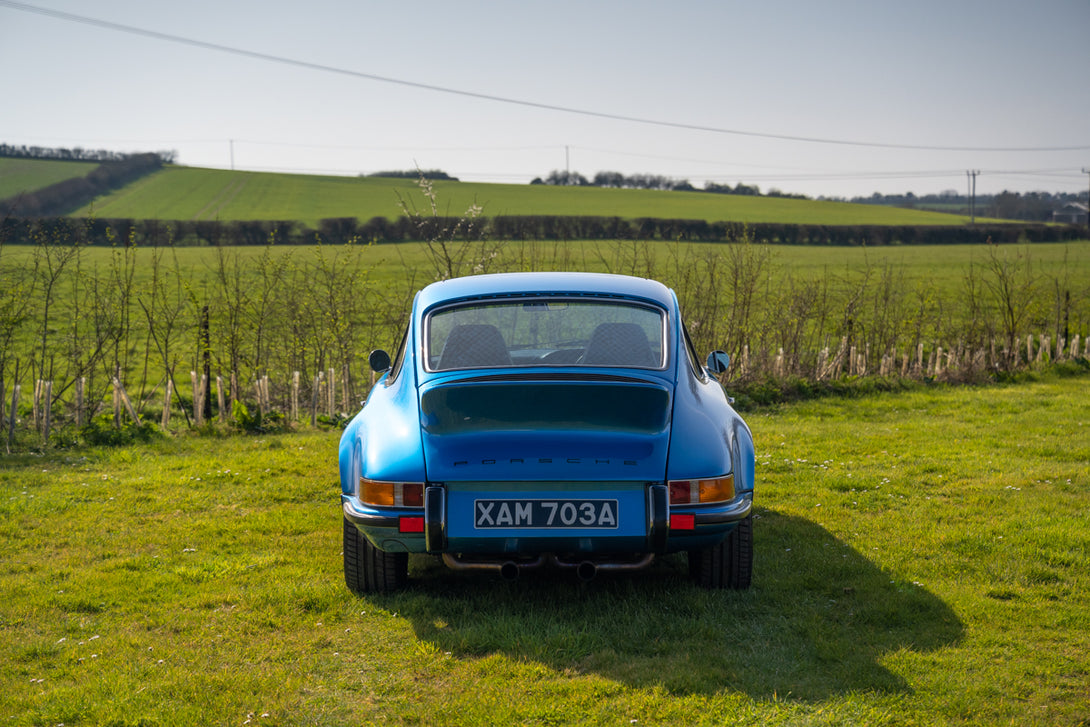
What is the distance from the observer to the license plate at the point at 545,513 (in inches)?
165

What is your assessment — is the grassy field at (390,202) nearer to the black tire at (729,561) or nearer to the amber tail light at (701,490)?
the black tire at (729,561)

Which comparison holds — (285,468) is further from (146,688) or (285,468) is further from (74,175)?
(74,175)

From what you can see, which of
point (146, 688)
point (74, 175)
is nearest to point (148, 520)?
point (146, 688)

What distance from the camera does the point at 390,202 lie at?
210 ft

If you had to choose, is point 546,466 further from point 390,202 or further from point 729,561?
point 390,202

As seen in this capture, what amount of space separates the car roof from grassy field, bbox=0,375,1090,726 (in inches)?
63.8

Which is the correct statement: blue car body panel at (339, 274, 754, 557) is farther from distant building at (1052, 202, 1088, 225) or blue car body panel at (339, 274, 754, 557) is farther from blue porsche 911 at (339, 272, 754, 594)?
distant building at (1052, 202, 1088, 225)

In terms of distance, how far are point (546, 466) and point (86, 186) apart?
65.8 meters

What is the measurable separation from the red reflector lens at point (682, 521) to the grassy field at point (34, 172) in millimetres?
58005

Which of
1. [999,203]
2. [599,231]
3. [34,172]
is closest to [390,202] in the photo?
[34,172]

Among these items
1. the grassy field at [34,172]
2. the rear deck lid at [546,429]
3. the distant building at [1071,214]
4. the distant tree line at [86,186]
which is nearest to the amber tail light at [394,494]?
the rear deck lid at [546,429]

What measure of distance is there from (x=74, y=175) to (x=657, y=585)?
220 feet

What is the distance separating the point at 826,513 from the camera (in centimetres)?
673

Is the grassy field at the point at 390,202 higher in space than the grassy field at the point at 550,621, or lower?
higher
